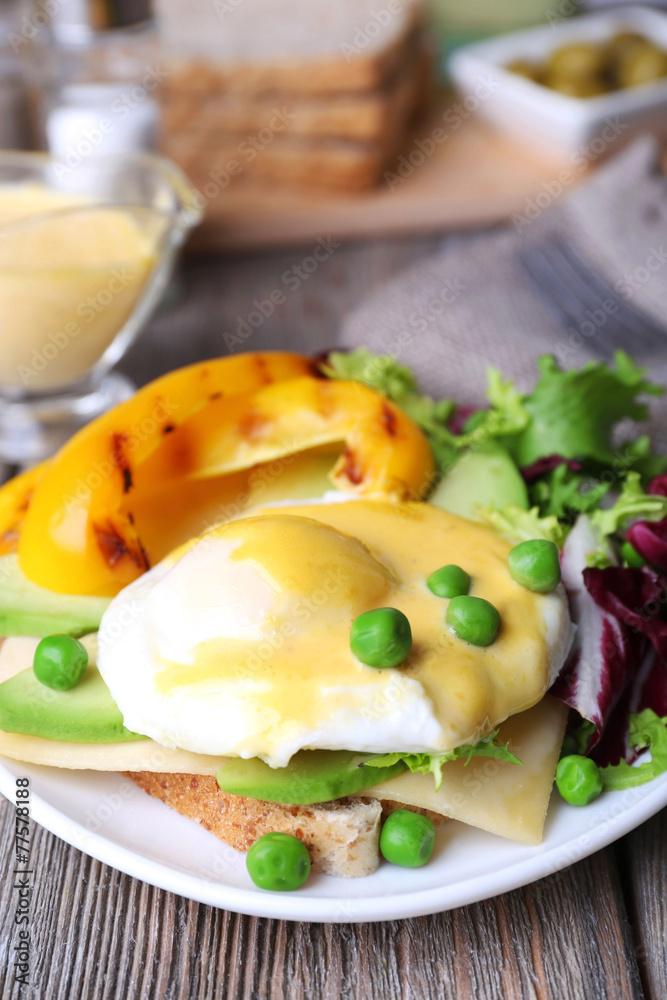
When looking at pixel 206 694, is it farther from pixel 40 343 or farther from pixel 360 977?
pixel 40 343

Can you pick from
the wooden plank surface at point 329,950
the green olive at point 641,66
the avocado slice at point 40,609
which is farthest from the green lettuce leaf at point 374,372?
the green olive at point 641,66

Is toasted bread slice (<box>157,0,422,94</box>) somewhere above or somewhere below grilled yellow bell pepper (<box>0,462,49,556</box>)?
above

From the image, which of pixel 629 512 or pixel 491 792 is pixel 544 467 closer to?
pixel 629 512

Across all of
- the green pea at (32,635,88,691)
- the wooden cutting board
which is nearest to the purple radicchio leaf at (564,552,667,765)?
the green pea at (32,635,88,691)

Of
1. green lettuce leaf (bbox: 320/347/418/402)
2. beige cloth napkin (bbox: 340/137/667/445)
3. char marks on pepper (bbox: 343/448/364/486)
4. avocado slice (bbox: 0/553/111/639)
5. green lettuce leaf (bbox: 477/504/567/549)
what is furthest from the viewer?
beige cloth napkin (bbox: 340/137/667/445)

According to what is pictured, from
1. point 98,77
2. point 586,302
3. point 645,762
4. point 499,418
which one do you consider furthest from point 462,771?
point 98,77

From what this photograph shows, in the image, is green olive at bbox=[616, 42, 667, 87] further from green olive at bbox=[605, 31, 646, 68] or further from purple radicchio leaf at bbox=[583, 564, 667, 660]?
purple radicchio leaf at bbox=[583, 564, 667, 660]

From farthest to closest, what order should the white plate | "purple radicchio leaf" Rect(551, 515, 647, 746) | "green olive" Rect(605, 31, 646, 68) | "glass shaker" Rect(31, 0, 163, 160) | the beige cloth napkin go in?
1. "green olive" Rect(605, 31, 646, 68)
2. "glass shaker" Rect(31, 0, 163, 160)
3. the beige cloth napkin
4. "purple radicchio leaf" Rect(551, 515, 647, 746)
5. the white plate
